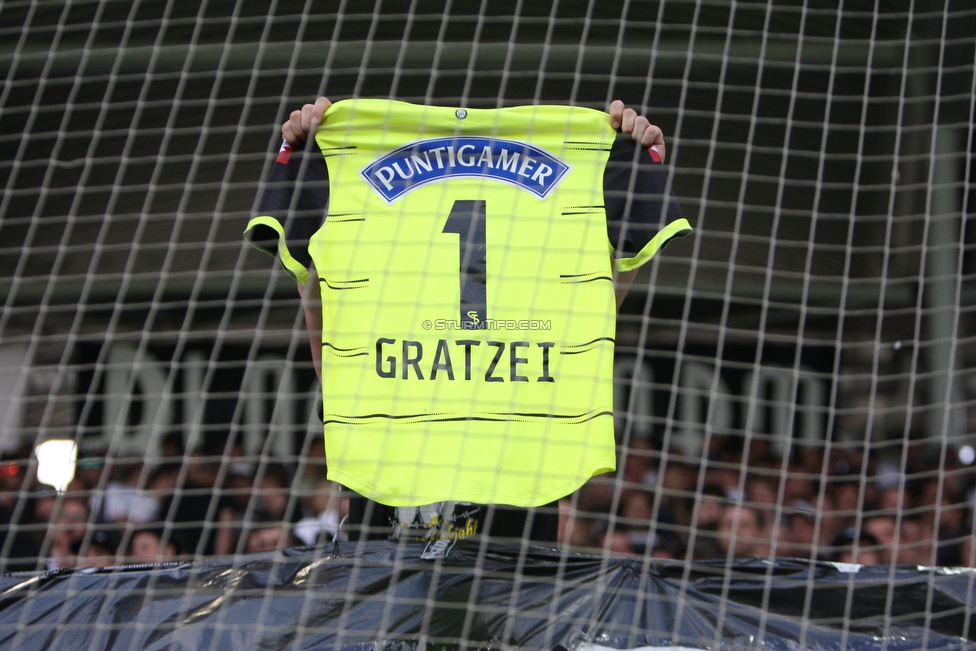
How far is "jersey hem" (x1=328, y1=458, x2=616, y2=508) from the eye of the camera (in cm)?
169

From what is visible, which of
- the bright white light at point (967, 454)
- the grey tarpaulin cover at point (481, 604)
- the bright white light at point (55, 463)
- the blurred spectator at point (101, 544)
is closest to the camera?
the grey tarpaulin cover at point (481, 604)

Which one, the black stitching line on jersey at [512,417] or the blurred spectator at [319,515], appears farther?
the blurred spectator at [319,515]

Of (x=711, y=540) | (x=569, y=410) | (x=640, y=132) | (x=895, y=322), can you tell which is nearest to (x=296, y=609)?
(x=569, y=410)

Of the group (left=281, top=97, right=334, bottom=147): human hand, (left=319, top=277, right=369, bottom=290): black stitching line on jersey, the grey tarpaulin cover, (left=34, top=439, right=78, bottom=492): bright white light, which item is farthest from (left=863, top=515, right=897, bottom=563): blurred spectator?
(left=34, top=439, right=78, bottom=492): bright white light

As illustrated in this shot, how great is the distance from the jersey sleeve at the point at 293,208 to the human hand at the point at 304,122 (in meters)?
0.02

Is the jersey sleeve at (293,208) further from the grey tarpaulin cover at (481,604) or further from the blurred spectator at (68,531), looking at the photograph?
the blurred spectator at (68,531)

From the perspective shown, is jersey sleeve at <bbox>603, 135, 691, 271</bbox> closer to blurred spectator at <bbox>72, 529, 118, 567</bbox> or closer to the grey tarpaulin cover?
the grey tarpaulin cover

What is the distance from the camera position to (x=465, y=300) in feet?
5.90

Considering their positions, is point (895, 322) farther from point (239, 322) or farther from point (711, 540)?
point (239, 322)

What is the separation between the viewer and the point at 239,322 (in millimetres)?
4266

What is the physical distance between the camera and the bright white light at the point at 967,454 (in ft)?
11.7

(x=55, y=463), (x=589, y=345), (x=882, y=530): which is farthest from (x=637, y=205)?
(x=55, y=463)

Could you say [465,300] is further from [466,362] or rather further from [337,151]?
[337,151]

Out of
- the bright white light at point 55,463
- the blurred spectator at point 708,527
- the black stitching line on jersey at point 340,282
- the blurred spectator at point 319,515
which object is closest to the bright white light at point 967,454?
the blurred spectator at point 708,527
